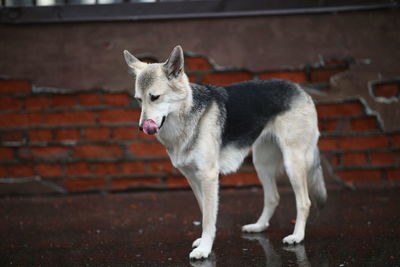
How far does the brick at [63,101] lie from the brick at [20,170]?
75 centimetres

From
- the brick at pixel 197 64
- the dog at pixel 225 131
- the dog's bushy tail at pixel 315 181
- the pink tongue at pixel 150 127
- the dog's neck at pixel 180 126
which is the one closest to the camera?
the pink tongue at pixel 150 127

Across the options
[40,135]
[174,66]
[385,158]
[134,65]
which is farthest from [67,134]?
[385,158]

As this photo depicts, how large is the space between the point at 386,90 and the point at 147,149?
273 cm

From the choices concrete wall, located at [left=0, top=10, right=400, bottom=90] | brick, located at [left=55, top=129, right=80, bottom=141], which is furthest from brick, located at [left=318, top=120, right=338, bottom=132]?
brick, located at [left=55, top=129, right=80, bottom=141]

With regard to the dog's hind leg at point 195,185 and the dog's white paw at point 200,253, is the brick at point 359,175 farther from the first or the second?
the dog's white paw at point 200,253

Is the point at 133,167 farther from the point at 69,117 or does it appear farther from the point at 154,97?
the point at 154,97

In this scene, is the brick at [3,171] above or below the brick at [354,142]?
below

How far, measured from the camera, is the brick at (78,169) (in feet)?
19.2

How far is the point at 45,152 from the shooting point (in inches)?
230

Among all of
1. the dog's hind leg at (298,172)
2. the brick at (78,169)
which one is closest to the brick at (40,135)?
the brick at (78,169)

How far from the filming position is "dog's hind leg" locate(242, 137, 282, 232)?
4.43 meters

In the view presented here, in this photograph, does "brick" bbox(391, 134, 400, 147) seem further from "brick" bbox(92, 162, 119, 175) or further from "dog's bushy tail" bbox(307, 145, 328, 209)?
"brick" bbox(92, 162, 119, 175)

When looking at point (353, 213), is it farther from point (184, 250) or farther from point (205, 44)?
point (205, 44)

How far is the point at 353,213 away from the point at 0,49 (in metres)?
4.15
